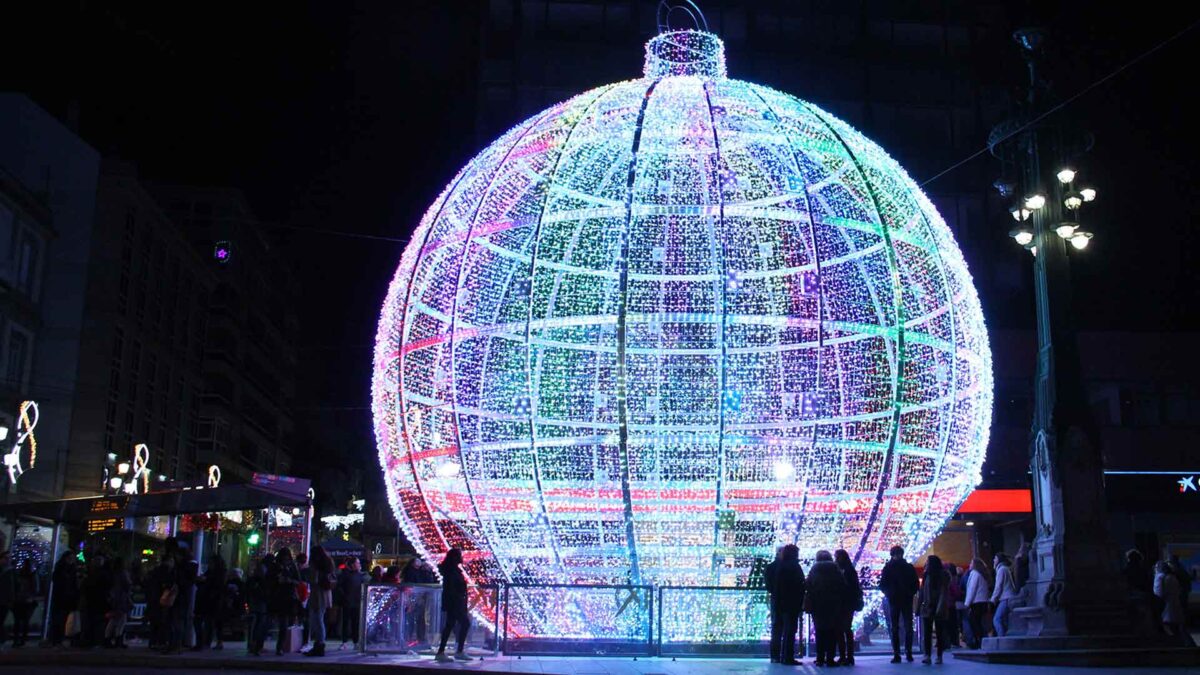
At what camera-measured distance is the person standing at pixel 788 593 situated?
11.2 metres

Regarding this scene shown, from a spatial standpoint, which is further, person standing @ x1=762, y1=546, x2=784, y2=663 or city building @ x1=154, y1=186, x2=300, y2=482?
city building @ x1=154, y1=186, x2=300, y2=482

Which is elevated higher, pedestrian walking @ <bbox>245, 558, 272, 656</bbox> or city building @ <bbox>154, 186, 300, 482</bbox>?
city building @ <bbox>154, 186, 300, 482</bbox>

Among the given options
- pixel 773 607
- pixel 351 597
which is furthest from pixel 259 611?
pixel 773 607

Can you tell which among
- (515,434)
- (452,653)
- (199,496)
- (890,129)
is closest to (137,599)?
(199,496)

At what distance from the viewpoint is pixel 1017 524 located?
31.2 metres

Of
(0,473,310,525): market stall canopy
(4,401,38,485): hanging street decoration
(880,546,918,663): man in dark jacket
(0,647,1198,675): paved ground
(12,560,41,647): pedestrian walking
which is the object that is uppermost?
(4,401,38,485): hanging street decoration

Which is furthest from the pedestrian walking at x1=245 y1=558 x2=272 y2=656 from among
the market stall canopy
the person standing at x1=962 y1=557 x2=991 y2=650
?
the person standing at x1=962 y1=557 x2=991 y2=650

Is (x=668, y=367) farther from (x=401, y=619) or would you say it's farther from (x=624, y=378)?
(x=401, y=619)

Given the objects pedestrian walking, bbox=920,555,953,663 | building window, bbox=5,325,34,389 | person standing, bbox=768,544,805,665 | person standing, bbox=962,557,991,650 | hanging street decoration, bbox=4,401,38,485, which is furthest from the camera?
building window, bbox=5,325,34,389

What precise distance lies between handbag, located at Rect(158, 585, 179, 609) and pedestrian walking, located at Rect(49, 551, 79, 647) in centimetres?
209

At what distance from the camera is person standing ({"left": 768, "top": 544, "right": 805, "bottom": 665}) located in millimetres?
11180

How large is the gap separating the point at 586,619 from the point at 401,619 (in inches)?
98.7

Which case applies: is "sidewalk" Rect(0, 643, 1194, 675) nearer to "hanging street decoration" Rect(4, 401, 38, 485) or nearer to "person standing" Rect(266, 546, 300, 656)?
"person standing" Rect(266, 546, 300, 656)

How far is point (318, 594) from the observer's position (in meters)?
13.7
